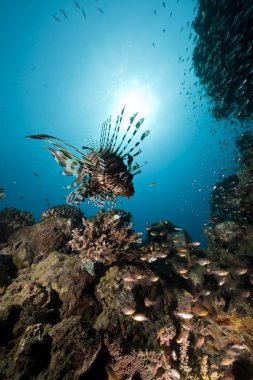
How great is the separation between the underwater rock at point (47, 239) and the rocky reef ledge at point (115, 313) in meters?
0.03

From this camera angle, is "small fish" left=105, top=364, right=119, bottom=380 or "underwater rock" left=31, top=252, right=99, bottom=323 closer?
"small fish" left=105, top=364, right=119, bottom=380

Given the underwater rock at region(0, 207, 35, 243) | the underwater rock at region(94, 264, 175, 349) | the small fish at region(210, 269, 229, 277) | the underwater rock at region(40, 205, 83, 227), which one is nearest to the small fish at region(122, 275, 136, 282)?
the underwater rock at region(94, 264, 175, 349)

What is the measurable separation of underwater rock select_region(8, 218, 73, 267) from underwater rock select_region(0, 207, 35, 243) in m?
2.69

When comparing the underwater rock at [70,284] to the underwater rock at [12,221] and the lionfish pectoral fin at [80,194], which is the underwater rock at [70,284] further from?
the underwater rock at [12,221]

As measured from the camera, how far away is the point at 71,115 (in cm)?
4231

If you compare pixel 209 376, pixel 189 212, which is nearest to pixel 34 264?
pixel 209 376

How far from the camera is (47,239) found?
5988mm

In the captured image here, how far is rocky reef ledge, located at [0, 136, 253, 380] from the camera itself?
9.70 feet

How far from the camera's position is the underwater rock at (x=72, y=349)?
2607 mm

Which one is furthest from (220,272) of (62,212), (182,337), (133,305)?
(62,212)

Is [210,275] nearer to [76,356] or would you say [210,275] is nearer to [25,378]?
[76,356]

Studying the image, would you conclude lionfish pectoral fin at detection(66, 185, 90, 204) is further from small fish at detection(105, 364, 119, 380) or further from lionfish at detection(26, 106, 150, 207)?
small fish at detection(105, 364, 119, 380)

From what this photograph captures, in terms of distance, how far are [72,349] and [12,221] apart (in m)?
7.46

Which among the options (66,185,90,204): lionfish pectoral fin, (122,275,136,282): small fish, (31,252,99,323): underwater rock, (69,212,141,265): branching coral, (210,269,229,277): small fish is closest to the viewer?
(66,185,90,204): lionfish pectoral fin
